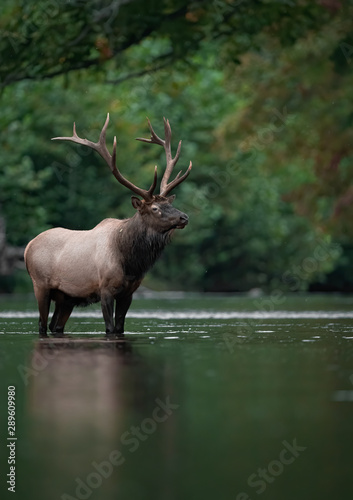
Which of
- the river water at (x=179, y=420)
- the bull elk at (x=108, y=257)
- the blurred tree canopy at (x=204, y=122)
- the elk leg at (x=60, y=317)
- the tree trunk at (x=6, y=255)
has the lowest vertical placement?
the river water at (x=179, y=420)

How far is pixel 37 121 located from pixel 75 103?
5.52ft

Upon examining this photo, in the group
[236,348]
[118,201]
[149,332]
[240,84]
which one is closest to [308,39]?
[240,84]

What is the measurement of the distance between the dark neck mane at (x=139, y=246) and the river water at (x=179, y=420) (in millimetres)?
1824

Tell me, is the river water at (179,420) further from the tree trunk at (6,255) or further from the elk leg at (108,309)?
the tree trunk at (6,255)

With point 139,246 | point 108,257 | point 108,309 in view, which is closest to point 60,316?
point 108,309

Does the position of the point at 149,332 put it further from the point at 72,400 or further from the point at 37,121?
the point at 37,121

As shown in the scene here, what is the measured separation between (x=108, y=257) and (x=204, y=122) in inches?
1663

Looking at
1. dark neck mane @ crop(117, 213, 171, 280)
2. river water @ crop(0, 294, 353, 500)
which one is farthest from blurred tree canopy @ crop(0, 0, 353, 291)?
river water @ crop(0, 294, 353, 500)

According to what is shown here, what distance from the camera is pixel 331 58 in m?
30.0

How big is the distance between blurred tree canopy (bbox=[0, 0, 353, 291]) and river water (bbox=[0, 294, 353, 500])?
490 inches

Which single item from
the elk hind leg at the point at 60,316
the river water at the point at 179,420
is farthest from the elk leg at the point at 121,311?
the river water at the point at 179,420

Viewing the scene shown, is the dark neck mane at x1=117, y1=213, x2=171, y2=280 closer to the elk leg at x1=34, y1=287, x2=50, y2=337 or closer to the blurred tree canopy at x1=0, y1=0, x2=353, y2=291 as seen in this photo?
the elk leg at x1=34, y1=287, x2=50, y2=337

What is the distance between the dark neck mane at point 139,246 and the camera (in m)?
17.2

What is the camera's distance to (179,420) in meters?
8.69
